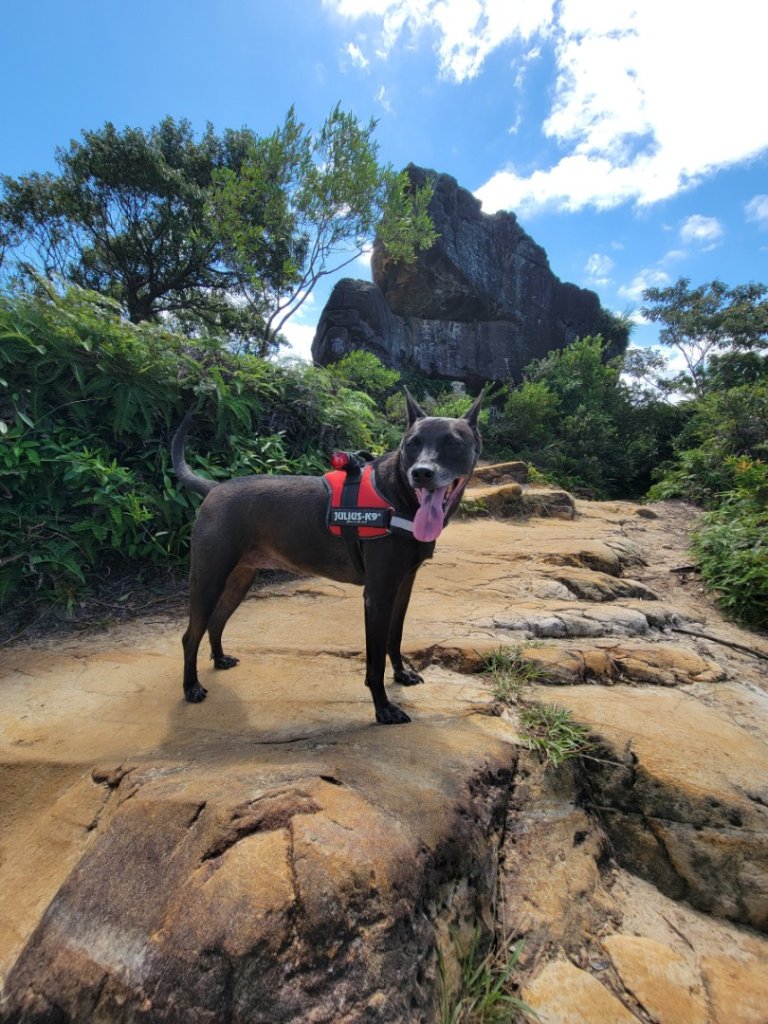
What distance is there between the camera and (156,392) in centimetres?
499

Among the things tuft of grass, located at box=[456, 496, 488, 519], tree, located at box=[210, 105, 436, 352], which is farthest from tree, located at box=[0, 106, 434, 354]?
tuft of grass, located at box=[456, 496, 488, 519]

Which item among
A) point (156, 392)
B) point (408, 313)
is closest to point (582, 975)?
point (156, 392)

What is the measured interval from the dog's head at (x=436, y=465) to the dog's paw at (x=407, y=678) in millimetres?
1026

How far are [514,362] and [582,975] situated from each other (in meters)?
25.9

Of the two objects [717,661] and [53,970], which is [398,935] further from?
[717,661]

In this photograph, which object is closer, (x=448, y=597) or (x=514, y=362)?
(x=448, y=597)

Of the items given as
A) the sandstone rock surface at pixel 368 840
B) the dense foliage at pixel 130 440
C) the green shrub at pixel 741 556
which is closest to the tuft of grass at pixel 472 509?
the dense foliage at pixel 130 440

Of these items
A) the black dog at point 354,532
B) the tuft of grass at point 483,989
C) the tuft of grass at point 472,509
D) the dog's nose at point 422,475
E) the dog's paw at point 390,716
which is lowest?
the tuft of grass at point 483,989

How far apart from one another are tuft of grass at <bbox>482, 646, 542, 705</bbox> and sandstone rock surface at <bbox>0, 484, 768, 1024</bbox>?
0.27 feet

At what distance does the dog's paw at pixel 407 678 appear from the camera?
3.03m

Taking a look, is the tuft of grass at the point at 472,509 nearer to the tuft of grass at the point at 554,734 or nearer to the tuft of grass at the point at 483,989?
the tuft of grass at the point at 554,734

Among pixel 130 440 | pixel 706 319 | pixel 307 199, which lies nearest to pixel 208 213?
pixel 307 199

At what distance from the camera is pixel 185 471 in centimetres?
338

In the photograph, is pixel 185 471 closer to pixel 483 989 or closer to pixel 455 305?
pixel 483 989
